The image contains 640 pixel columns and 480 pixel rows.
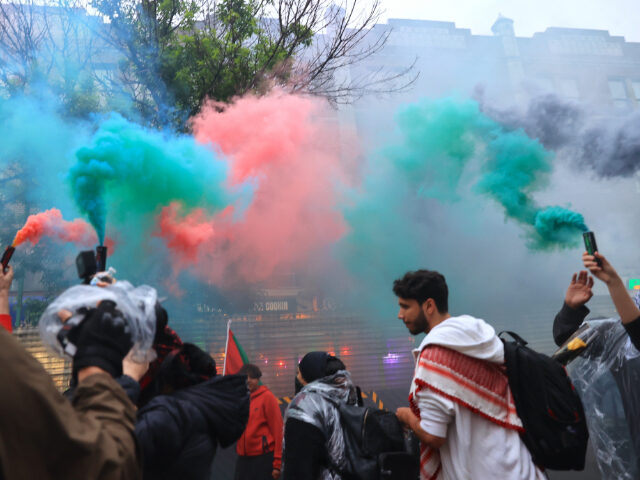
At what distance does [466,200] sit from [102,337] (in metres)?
8.24

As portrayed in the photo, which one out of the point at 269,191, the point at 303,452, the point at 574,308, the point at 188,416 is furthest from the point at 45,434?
the point at 269,191

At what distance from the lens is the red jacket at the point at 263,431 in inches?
161

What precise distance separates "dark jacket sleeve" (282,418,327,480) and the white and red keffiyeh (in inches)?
20.1

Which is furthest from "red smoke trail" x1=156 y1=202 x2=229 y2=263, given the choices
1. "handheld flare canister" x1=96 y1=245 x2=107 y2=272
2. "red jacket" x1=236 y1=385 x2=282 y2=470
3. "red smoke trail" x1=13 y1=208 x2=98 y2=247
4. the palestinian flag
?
"handheld flare canister" x1=96 y1=245 x2=107 y2=272

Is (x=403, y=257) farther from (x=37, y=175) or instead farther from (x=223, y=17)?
(x=37, y=175)

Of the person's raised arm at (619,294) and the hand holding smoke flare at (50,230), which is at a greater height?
the hand holding smoke flare at (50,230)

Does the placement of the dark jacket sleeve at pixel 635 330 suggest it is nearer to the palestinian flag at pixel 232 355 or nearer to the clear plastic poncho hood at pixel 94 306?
the clear plastic poncho hood at pixel 94 306

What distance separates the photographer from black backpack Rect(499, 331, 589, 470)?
5.98 ft

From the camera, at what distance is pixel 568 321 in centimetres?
Answer: 278

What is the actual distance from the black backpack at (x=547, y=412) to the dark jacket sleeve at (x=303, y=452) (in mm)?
929

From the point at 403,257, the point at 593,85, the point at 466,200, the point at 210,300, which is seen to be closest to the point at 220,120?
the point at 210,300

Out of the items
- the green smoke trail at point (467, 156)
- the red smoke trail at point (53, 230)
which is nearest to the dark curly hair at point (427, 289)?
the red smoke trail at point (53, 230)

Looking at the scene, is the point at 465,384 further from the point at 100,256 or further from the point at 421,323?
the point at 100,256

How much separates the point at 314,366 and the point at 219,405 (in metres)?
1.07
